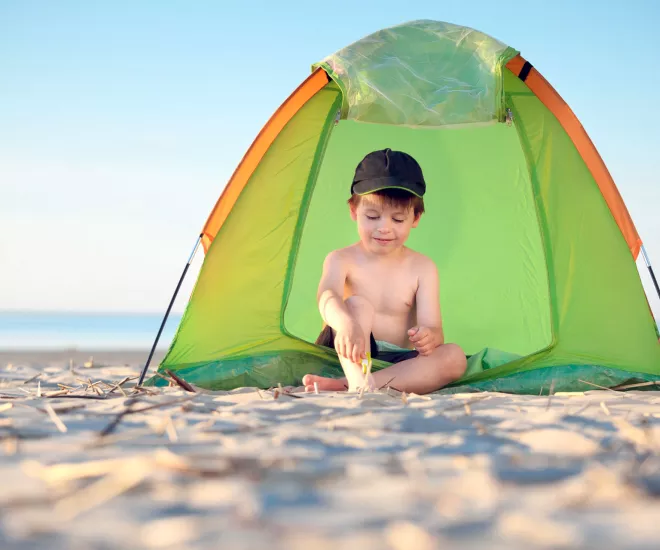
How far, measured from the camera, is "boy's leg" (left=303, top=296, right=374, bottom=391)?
2076 millimetres

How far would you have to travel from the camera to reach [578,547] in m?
0.65

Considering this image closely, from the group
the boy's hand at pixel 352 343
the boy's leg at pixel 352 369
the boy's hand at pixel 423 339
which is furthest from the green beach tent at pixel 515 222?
the boy's hand at pixel 352 343

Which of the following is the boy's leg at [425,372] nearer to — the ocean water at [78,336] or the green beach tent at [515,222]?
the green beach tent at [515,222]

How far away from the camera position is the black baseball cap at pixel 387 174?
2402mm

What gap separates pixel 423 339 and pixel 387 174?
23.0 inches

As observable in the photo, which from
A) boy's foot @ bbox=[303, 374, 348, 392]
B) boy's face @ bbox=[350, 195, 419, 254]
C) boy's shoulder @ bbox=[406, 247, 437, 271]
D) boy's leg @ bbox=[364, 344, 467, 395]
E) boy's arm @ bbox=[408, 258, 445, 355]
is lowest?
boy's foot @ bbox=[303, 374, 348, 392]

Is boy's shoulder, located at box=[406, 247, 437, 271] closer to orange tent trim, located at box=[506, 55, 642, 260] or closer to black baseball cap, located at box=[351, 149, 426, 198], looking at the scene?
black baseball cap, located at box=[351, 149, 426, 198]

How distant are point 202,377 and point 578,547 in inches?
77.2

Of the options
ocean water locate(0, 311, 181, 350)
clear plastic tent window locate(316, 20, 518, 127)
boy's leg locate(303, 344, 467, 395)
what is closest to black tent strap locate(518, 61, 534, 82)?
clear plastic tent window locate(316, 20, 518, 127)

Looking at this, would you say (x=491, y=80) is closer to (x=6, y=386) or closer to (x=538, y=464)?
(x=538, y=464)

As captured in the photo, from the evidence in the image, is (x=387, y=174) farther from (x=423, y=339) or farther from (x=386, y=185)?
(x=423, y=339)

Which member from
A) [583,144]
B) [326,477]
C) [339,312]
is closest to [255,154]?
[339,312]

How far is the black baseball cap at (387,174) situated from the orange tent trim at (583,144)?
1.75 ft

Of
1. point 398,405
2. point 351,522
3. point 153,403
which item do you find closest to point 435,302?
point 398,405
